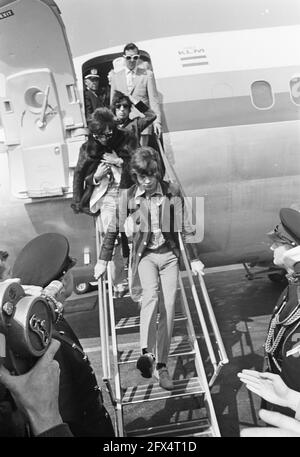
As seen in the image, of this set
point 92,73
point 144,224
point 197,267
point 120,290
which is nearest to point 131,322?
point 120,290

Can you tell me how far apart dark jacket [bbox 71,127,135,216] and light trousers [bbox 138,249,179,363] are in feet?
2.93

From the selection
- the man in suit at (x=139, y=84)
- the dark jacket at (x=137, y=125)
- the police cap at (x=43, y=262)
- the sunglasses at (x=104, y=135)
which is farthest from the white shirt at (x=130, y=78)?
the police cap at (x=43, y=262)

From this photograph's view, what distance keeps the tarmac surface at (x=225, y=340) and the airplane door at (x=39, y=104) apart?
2238mm

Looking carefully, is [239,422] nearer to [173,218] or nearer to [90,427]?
[173,218]

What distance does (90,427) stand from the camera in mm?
2779

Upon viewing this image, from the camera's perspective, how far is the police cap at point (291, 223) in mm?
3833

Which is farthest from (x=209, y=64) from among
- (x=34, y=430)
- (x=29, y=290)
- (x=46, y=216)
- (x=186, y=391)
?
(x=34, y=430)

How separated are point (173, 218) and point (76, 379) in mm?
2217

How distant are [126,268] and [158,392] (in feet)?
4.73

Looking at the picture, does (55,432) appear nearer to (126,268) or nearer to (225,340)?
(126,268)

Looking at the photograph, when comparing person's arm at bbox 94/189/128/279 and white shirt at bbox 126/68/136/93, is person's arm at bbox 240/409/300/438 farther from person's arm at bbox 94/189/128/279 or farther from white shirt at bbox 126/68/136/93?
white shirt at bbox 126/68/136/93

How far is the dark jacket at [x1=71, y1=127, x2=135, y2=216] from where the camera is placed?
502cm

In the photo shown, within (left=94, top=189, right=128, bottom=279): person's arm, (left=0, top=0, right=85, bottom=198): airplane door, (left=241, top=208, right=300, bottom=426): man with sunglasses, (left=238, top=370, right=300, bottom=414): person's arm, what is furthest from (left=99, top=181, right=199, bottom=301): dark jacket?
(left=238, top=370, right=300, bottom=414): person's arm

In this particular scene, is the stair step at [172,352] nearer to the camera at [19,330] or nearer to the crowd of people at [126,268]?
the crowd of people at [126,268]
